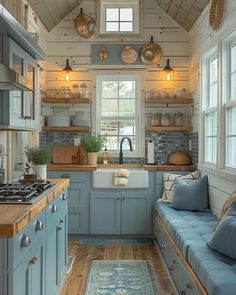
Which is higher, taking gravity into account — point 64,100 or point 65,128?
point 64,100

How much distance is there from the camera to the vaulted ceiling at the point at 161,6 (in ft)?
14.6

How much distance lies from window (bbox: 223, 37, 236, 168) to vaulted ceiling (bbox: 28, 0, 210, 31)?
858 mm

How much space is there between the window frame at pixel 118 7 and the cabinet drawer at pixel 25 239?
354 cm

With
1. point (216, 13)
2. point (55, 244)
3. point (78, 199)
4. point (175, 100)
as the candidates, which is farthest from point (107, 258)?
point (216, 13)

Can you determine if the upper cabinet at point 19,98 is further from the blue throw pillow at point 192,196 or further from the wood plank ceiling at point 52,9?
the blue throw pillow at point 192,196

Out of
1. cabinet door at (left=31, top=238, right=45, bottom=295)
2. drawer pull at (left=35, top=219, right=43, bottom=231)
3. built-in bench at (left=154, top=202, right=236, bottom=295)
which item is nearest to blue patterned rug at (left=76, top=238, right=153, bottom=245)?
built-in bench at (left=154, top=202, right=236, bottom=295)

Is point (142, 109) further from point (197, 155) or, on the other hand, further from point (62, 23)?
point (62, 23)

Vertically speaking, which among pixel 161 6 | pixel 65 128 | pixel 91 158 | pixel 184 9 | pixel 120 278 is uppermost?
pixel 161 6

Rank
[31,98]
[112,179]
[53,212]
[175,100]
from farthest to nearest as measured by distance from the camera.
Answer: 1. [175,100]
2. [112,179]
3. [31,98]
4. [53,212]

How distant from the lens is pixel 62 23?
209 inches

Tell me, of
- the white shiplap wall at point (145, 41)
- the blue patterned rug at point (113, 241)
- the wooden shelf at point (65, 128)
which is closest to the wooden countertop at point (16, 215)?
the blue patterned rug at point (113, 241)

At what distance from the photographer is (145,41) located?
531cm

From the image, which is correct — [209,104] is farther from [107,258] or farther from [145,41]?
[107,258]

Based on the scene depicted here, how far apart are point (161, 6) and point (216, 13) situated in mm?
1631
